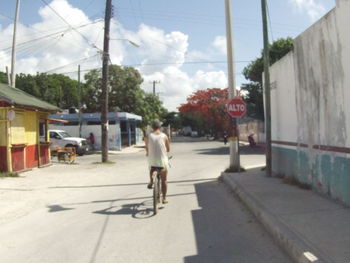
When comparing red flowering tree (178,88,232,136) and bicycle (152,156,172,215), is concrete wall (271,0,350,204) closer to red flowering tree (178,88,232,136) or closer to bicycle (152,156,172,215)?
bicycle (152,156,172,215)

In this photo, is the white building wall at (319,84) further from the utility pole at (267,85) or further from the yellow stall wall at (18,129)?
the yellow stall wall at (18,129)

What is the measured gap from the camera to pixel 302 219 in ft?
22.0

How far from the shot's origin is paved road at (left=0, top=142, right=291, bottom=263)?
568 cm

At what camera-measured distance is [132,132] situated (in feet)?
152

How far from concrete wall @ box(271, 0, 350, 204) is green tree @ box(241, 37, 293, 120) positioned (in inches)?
743

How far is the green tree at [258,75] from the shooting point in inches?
1208

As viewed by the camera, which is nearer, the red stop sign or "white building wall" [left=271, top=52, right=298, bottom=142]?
"white building wall" [left=271, top=52, right=298, bottom=142]

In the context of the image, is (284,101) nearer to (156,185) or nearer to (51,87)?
(156,185)

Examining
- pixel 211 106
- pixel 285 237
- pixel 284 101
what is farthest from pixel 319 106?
pixel 211 106

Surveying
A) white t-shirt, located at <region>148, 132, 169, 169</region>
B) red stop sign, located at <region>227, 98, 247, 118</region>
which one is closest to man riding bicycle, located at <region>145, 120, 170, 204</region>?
white t-shirt, located at <region>148, 132, 169, 169</region>

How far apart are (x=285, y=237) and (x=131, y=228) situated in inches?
106

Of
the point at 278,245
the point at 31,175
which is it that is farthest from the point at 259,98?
the point at 278,245

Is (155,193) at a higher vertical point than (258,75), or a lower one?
lower

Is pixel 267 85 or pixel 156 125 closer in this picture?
pixel 156 125
